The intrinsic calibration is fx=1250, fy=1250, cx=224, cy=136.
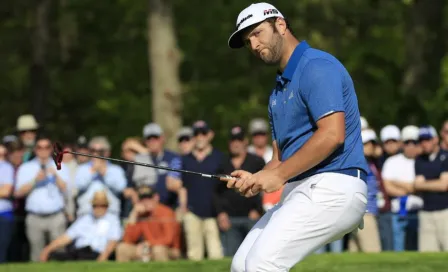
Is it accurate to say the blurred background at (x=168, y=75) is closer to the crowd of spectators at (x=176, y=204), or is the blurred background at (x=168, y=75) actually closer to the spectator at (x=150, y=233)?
the crowd of spectators at (x=176, y=204)

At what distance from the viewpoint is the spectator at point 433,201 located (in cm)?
1456

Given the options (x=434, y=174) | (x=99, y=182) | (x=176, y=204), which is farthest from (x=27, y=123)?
(x=434, y=174)

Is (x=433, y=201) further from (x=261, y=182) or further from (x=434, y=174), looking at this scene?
(x=261, y=182)

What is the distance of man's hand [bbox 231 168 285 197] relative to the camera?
23.5ft

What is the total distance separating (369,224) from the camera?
14.5m

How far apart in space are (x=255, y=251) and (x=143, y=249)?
308 inches

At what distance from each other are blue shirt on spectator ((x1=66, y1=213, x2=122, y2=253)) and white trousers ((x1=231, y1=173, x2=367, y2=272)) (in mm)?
7446

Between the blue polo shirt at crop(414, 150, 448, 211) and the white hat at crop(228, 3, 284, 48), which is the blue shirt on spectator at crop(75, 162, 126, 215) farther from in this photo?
the white hat at crop(228, 3, 284, 48)

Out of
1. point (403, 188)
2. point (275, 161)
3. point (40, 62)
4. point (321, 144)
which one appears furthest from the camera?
point (40, 62)

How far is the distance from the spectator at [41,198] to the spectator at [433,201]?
429 cm

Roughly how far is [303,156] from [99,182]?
8331 millimetres

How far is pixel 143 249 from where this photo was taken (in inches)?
580

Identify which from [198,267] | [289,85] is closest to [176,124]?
[198,267]


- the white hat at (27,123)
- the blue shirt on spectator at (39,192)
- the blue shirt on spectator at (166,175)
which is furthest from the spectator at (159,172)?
the white hat at (27,123)
